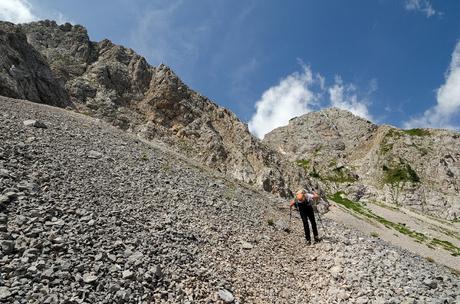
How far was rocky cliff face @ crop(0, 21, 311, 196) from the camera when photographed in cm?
5531

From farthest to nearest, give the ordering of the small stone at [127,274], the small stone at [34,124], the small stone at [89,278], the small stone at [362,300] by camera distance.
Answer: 1. the small stone at [34,124]
2. the small stone at [362,300]
3. the small stone at [127,274]
4. the small stone at [89,278]

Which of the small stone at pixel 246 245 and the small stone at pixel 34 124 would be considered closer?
the small stone at pixel 246 245

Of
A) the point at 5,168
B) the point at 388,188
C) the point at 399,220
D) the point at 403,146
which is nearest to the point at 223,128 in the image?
the point at 5,168

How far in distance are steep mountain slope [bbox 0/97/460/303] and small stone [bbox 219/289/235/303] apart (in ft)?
0.13

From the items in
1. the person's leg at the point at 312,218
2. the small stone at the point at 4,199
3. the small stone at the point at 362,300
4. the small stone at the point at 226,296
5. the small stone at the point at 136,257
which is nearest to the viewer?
the small stone at the point at 136,257

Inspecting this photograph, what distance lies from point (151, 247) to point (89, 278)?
11.0 ft

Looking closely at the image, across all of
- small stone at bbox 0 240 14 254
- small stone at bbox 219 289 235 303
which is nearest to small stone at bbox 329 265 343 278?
small stone at bbox 219 289 235 303

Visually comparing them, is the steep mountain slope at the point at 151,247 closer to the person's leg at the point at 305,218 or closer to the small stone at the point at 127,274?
the small stone at the point at 127,274

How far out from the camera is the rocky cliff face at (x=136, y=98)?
181 feet

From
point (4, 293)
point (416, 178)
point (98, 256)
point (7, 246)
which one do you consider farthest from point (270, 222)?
point (416, 178)

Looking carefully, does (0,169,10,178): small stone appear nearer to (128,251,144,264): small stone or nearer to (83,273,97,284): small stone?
(128,251,144,264): small stone

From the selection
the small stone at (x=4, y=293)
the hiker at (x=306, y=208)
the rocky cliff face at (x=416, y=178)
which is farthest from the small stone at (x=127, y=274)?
the rocky cliff face at (x=416, y=178)

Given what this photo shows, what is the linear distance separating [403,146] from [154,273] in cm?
21162

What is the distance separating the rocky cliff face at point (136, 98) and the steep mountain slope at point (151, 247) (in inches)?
1323
